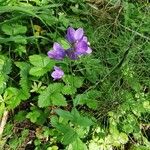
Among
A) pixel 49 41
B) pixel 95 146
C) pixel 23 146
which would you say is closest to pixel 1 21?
pixel 49 41

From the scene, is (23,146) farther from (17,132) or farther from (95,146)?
(95,146)

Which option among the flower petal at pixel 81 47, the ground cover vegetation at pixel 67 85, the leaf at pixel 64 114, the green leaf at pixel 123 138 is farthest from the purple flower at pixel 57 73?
the green leaf at pixel 123 138

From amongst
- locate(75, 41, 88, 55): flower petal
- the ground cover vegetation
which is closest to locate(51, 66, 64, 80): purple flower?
the ground cover vegetation

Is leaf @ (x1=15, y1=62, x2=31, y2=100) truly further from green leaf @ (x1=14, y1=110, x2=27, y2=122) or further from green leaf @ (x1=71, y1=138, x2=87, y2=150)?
green leaf @ (x1=71, y1=138, x2=87, y2=150)

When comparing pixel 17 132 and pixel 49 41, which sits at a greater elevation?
pixel 49 41

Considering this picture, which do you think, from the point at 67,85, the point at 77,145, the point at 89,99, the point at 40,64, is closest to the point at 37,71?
the point at 40,64

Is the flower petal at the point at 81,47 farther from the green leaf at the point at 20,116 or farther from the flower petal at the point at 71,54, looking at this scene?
the green leaf at the point at 20,116
